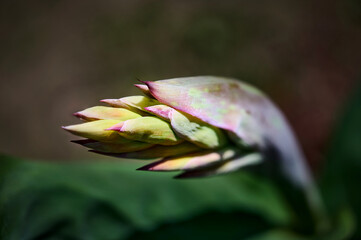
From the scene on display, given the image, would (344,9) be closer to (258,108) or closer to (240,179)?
(240,179)

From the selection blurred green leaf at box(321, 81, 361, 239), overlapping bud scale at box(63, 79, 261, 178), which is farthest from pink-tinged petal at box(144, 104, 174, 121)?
blurred green leaf at box(321, 81, 361, 239)

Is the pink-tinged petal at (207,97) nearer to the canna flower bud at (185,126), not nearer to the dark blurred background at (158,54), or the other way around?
the canna flower bud at (185,126)

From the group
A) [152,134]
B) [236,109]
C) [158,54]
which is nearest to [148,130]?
[152,134]

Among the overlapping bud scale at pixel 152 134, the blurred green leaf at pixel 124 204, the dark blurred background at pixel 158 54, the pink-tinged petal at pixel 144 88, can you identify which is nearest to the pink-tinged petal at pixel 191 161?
the overlapping bud scale at pixel 152 134

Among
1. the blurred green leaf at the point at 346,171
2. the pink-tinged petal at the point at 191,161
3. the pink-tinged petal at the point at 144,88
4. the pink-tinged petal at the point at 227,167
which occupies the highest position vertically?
the pink-tinged petal at the point at 144,88

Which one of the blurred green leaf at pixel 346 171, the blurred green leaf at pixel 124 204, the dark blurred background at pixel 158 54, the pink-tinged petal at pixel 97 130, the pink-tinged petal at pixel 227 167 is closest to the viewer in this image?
the pink-tinged petal at pixel 97 130

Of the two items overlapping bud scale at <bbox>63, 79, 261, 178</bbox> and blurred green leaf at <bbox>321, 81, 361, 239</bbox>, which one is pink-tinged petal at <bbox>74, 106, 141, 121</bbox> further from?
blurred green leaf at <bbox>321, 81, 361, 239</bbox>

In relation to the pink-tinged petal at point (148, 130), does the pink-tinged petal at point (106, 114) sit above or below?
above
